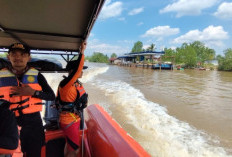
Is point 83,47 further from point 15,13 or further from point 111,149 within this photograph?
point 111,149

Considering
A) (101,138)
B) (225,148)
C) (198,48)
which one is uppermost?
(198,48)

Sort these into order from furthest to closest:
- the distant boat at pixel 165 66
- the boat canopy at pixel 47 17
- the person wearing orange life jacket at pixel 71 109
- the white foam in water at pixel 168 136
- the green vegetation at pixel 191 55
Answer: the green vegetation at pixel 191 55
the distant boat at pixel 165 66
the white foam in water at pixel 168 136
the person wearing orange life jacket at pixel 71 109
the boat canopy at pixel 47 17

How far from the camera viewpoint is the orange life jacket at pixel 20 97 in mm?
1187

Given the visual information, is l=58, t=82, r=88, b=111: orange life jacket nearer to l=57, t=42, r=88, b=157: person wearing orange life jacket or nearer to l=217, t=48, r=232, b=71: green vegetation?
l=57, t=42, r=88, b=157: person wearing orange life jacket

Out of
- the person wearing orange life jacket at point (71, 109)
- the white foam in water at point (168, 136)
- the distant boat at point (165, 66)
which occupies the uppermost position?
the distant boat at point (165, 66)

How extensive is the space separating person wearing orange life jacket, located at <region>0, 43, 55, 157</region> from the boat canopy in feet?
→ 1.38

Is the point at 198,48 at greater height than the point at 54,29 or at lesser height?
greater

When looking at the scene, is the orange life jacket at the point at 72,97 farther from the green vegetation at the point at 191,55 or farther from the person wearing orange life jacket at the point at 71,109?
the green vegetation at the point at 191,55

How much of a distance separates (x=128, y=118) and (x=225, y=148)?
2560mm

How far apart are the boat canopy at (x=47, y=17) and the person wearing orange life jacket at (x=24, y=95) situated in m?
0.42

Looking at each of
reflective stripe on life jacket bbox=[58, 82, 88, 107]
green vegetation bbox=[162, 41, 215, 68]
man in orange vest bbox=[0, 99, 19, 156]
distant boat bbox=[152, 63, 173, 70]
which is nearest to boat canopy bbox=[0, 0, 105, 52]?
reflective stripe on life jacket bbox=[58, 82, 88, 107]

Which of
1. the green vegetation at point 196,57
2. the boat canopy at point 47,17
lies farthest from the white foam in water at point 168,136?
the green vegetation at point 196,57

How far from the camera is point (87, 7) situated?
4.39 feet

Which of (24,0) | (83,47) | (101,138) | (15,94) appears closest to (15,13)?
(24,0)
